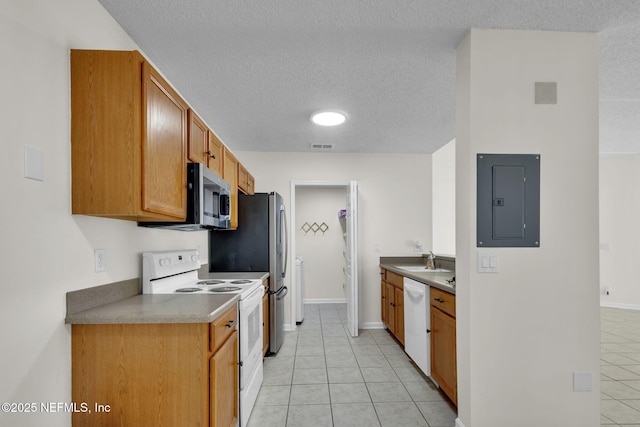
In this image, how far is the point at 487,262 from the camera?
1.91m

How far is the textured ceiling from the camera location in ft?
5.69

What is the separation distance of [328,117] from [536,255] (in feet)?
6.90

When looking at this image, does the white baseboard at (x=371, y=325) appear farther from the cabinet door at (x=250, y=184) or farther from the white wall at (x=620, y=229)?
the white wall at (x=620, y=229)

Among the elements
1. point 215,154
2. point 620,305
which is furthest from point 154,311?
point 620,305

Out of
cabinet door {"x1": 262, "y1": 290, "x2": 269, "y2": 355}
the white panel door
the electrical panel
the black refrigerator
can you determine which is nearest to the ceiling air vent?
the white panel door

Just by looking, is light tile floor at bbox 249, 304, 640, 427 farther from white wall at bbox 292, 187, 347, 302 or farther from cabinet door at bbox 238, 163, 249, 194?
white wall at bbox 292, 187, 347, 302

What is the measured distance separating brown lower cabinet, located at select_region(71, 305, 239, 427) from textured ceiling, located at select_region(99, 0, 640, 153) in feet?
5.31

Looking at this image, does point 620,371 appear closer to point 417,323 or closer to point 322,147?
point 417,323

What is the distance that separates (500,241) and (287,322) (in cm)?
322

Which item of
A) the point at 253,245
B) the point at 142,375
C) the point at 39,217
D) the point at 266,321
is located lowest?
the point at 266,321

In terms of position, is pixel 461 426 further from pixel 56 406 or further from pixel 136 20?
pixel 136 20

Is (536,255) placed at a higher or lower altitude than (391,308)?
higher

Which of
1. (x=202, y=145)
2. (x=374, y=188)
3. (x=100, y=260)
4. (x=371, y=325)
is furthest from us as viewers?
(x=374, y=188)

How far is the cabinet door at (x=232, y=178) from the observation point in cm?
305
